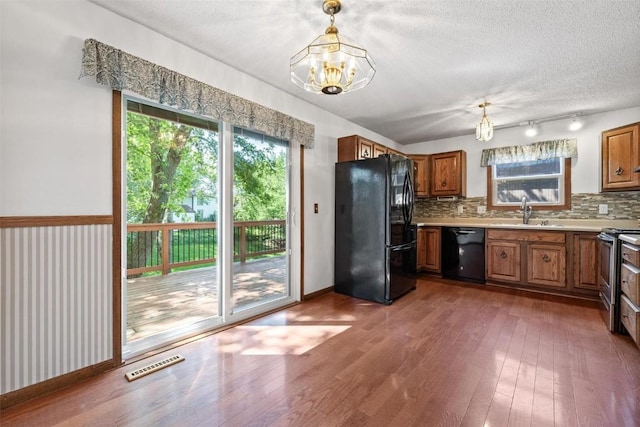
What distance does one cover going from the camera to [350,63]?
1743mm

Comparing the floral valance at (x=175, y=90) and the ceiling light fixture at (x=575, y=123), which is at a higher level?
the ceiling light fixture at (x=575, y=123)

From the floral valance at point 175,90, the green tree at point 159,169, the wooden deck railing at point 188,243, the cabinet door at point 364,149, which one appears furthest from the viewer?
the cabinet door at point 364,149

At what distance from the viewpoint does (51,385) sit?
5.37 ft

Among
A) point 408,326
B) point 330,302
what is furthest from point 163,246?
point 408,326

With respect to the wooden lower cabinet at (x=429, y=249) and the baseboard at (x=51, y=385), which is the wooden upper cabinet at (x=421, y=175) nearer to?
the wooden lower cabinet at (x=429, y=249)

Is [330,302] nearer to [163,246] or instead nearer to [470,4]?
[163,246]

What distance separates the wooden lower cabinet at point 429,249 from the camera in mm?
4445

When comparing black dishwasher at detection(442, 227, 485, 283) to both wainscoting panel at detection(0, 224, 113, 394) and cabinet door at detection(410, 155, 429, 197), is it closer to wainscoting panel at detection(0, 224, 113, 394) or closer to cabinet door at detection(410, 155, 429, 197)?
cabinet door at detection(410, 155, 429, 197)

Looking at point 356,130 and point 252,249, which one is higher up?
point 356,130

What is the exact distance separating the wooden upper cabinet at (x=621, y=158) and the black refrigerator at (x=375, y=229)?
225 centimetres

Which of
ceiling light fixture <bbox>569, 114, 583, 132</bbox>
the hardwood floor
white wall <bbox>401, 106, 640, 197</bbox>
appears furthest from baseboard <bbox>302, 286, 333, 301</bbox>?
ceiling light fixture <bbox>569, 114, 583, 132</bbox>

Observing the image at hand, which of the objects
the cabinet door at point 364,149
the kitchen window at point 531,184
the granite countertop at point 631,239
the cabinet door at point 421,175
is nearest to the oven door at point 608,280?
the granite countertop at point 631,239

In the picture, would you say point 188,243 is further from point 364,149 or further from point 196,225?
point 364,149

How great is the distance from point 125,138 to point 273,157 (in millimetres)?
1416
